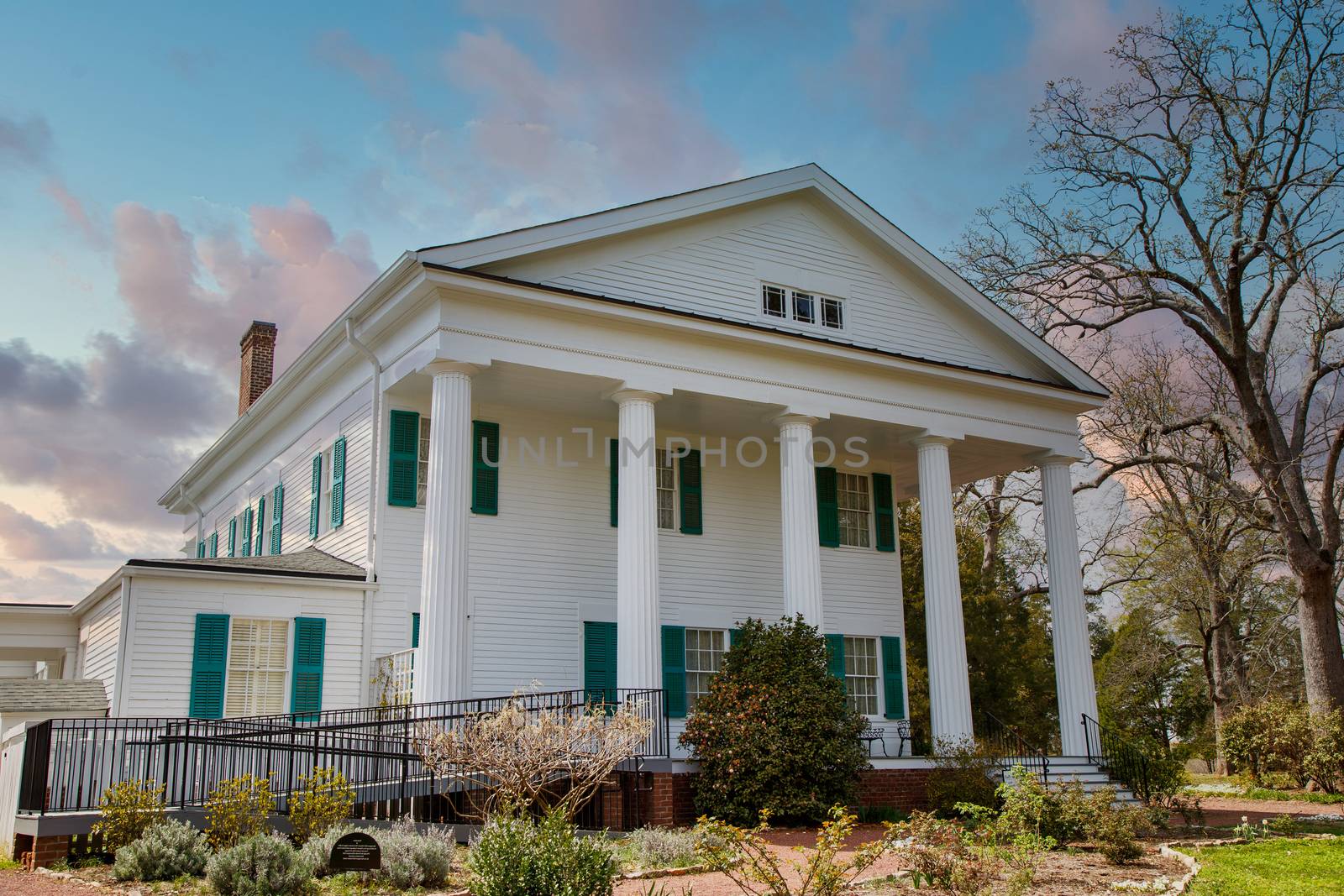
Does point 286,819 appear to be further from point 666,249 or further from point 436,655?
point 666,249

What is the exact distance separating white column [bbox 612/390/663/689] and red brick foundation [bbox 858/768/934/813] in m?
3.88

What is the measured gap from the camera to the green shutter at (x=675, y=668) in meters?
20.2

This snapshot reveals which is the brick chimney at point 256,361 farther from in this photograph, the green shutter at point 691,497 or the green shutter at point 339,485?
the green shutter at point 691,497

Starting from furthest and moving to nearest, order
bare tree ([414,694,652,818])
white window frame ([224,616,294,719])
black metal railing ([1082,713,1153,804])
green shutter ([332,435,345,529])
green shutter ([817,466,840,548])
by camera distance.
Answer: green shutter ([817,466,840,548]), green shutter ([332,435,345,529]), black metal railing ([1082,713,1153,804]), white window frame ([224,616,294,719]), bare tree ([414,694,652,818])

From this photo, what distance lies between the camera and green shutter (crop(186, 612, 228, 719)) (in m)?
17.0

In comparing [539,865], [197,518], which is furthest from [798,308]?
[197,518]

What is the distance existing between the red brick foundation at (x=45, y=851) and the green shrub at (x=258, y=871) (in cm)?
252

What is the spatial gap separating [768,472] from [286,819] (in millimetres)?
12242

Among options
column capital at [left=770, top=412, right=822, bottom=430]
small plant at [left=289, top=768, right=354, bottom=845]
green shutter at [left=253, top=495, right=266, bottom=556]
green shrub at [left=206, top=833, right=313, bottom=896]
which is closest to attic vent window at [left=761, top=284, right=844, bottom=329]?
column capital at [left=770, top=412, right=822, bottom=430]

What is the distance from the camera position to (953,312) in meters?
22.8

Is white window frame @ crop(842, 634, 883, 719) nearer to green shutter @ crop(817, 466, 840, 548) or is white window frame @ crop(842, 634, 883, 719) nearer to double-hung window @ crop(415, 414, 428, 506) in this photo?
green shutter @ crop(817, 466, 840, 548)

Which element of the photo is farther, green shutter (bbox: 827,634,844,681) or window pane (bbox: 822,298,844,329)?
green shutter (bbox: 827,634,844,681)

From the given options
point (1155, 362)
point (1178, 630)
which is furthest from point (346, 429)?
point (1178, 630)

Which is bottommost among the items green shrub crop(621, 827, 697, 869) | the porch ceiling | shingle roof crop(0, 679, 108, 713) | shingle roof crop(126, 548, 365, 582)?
green shrub crop(621, 827, 697, 869)
